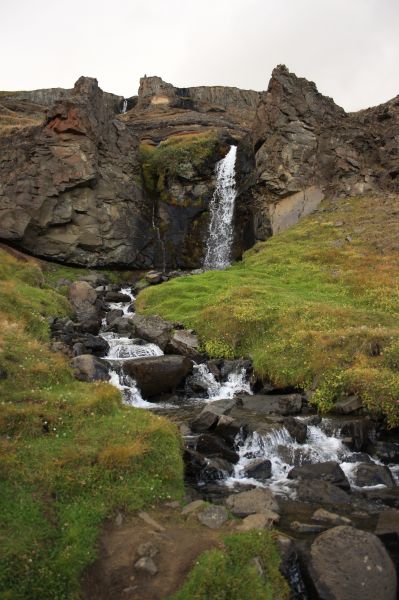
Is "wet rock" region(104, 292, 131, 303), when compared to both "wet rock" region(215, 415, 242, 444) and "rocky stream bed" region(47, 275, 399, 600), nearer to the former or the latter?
"rocky stream bed" region(47, 275, 399, 600)

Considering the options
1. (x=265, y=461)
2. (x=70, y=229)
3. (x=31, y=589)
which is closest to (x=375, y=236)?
(x=70, y=229)

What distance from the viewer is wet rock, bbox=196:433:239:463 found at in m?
15.9

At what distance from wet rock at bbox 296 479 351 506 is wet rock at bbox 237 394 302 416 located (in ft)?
19.2

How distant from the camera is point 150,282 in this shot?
153ft

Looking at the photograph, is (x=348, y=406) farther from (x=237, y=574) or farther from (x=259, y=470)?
(x=237, y=574)

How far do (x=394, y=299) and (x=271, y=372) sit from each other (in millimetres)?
11505

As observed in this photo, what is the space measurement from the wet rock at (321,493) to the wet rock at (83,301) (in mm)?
21420

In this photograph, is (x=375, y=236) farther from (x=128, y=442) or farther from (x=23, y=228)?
(x=128, y=442)

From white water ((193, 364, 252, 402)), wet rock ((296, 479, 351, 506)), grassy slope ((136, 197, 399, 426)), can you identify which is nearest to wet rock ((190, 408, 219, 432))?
wet rock ((296, 479, 351, 506))

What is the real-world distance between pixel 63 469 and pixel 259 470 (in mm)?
6285

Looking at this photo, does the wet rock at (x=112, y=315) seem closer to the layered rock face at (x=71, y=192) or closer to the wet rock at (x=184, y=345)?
the wet rock at (x=184, y=345)

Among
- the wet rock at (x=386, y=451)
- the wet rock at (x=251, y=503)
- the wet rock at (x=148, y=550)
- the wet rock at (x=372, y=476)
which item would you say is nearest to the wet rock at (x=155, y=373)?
the wet rock at (x=386, y=451)

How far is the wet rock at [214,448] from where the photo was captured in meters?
15.9

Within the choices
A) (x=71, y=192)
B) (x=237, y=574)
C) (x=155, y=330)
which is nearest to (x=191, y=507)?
(x=237, y=574)
